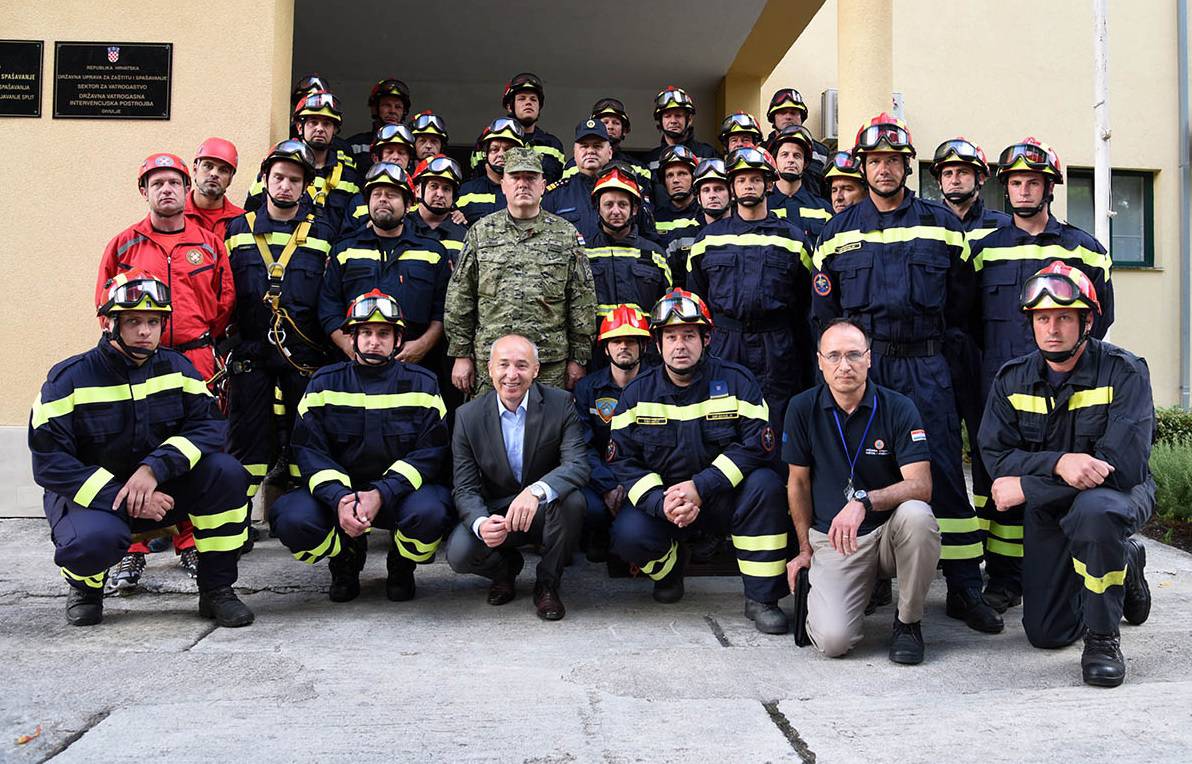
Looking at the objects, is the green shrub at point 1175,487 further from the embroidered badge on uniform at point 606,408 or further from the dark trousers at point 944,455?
the embroidered badge on uniform at point 606,408

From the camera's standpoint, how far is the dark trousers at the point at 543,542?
4.46m

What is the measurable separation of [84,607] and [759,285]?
364 cm

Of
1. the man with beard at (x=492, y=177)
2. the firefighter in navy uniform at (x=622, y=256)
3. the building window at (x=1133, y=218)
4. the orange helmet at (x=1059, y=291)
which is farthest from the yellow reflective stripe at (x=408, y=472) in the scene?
the building window at (x=1133, y=218)

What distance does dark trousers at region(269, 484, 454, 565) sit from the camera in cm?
443

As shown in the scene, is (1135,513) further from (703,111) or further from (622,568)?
(703,111)

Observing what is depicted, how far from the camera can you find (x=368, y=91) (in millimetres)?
10906

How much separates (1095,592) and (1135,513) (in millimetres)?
345

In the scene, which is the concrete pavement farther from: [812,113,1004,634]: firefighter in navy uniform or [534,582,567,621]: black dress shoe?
[812,113,1004,634]: firefighter in navy uniform

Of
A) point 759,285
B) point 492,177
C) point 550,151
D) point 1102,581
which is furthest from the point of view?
point 550,151

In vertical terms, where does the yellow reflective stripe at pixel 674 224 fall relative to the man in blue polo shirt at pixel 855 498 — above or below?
above

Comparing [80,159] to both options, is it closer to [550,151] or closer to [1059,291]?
[550,151]

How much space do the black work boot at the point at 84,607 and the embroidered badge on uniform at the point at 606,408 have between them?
259cm

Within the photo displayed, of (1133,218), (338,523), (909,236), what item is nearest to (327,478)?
(338,523)

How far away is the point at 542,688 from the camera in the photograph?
3375 mm
